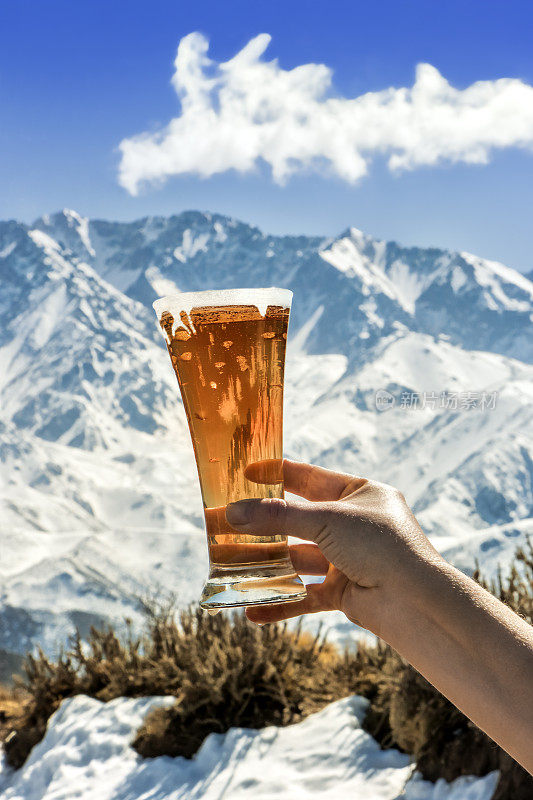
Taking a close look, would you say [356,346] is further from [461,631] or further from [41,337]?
[461,631]

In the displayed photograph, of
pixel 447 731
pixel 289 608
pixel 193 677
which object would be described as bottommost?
pixel 193 677

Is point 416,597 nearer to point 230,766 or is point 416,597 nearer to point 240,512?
point 240,512

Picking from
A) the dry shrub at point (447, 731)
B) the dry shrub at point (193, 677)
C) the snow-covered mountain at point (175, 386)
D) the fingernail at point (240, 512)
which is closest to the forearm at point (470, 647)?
the fingernail at point (240, 512)

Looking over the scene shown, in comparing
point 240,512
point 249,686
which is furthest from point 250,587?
point 249,686

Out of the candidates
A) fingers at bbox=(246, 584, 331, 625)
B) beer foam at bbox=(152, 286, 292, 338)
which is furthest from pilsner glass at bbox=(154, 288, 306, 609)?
fingers at bbox=(246, 584, 331, 625)

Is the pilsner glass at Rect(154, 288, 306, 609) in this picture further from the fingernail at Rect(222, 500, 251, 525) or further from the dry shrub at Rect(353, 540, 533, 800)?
the dry shrub at Rect(353, 540, 533, 800)

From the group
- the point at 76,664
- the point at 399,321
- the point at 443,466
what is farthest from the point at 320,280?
the point at 76,664

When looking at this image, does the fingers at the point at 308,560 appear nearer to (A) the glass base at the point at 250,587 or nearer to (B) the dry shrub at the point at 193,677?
(A) the glass base at the point at 250,587
